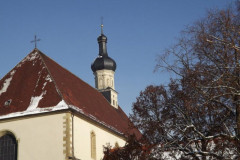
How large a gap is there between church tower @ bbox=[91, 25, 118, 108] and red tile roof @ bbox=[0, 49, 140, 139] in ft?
20.6

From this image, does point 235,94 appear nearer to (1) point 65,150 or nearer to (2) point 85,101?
(1) point 65,150

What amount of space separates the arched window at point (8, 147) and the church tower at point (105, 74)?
491 inches

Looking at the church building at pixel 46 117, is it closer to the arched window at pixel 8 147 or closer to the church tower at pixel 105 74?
the arched window at pixel 8 147

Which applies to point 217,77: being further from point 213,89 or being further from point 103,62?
point 103,62

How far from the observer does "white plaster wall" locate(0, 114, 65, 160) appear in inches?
766

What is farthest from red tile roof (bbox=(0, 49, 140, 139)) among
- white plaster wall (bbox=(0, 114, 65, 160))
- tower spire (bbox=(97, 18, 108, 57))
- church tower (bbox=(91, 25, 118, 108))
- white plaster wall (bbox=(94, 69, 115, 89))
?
tower spire (bbox=(97, 18, 108, 57))

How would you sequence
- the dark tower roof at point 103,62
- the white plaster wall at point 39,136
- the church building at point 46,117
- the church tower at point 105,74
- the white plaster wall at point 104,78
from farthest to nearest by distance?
1. the dark tower roof at point 103,62
2. the white plaster wall at point 104,78
3. the church tower at point 105,74
4. the church building at point 46,117
5. the white plaster wall at point 39,136

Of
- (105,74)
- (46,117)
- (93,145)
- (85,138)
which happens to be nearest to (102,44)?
(105,74)

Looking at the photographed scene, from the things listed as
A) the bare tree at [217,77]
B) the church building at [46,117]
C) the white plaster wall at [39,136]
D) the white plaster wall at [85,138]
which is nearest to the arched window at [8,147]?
the church building at [46,117]

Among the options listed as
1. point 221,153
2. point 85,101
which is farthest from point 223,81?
point 85,101

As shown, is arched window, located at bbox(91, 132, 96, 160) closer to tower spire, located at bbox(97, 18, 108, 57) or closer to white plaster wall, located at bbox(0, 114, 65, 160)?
white plaster wall, located at bbox(0, 114, 65, 160)

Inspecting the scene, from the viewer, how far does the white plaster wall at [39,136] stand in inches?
766

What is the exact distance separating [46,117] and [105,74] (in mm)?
13429

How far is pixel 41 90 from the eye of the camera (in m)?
21.2
